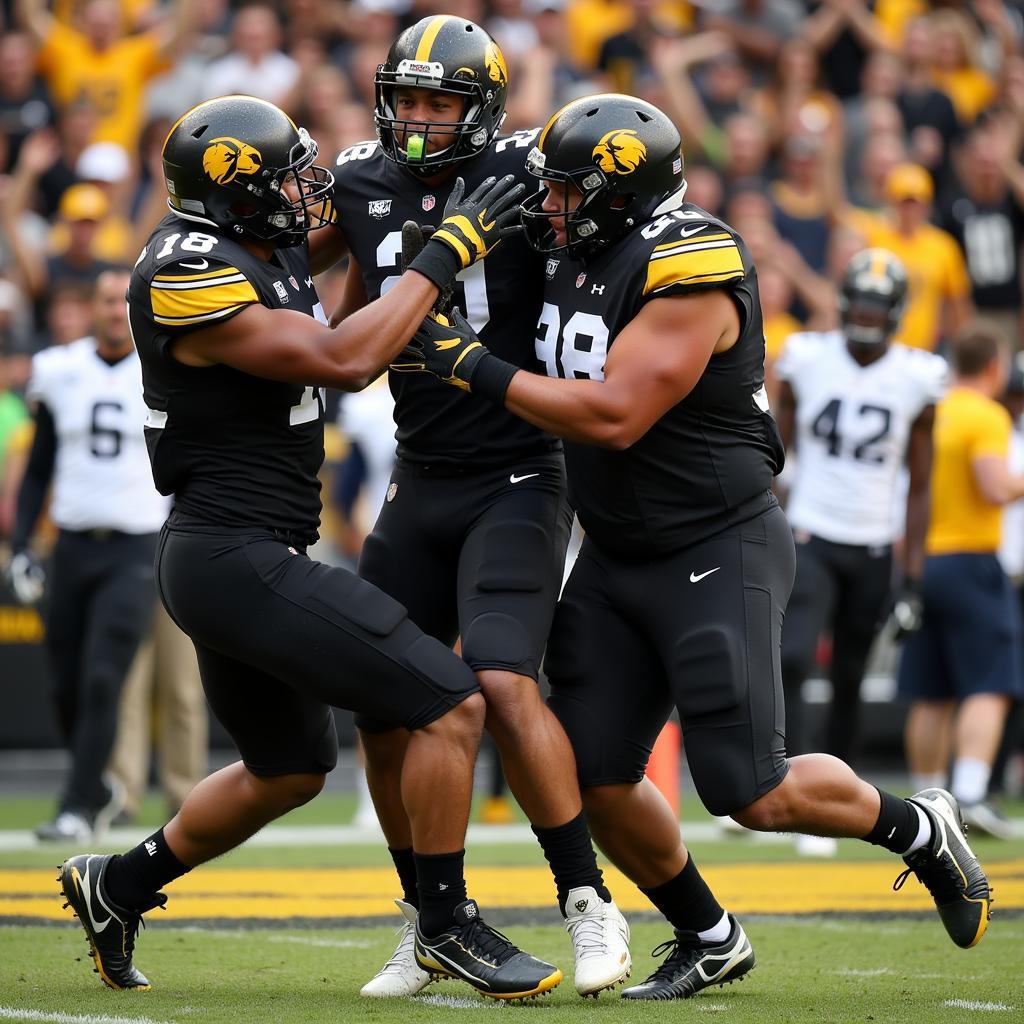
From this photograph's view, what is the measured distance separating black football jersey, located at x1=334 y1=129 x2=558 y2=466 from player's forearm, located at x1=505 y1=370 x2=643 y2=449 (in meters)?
0.37

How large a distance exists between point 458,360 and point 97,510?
401cm

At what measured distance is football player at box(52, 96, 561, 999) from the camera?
412cm

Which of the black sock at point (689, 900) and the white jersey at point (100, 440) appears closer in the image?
the black sock at point (689, 900)

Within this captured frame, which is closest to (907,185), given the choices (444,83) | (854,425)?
(854,425)

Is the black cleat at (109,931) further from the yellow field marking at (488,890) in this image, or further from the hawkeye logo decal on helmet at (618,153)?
the hawkeye logo decal on helmet at (618,153)

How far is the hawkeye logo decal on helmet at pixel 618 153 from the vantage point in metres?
4.29

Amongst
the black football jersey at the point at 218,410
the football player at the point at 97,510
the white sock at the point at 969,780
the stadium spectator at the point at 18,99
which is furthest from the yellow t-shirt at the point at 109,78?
the black football jersey at the point at 218,410

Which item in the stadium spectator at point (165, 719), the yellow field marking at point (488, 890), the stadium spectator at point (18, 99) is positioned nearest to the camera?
the yellow field marking at point (488, 890)

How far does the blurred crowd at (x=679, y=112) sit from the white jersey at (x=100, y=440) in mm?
2195

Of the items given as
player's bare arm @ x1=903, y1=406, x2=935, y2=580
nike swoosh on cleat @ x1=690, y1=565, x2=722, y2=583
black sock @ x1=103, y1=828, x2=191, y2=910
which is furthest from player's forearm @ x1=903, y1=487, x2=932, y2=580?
black sock @ x1=103, y1=828, x2=191, y2=910

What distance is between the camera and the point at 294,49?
1277cm

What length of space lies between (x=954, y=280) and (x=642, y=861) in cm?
767

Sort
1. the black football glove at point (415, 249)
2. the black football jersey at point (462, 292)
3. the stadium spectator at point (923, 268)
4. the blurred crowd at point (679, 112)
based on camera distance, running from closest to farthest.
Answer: the black football glove at point (415, 249) < the black football jersey at point (462, 292) < the blurred crowd at point (679, 112) < the stadium spectator at point (923, 268)

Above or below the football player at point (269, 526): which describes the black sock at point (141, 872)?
below
